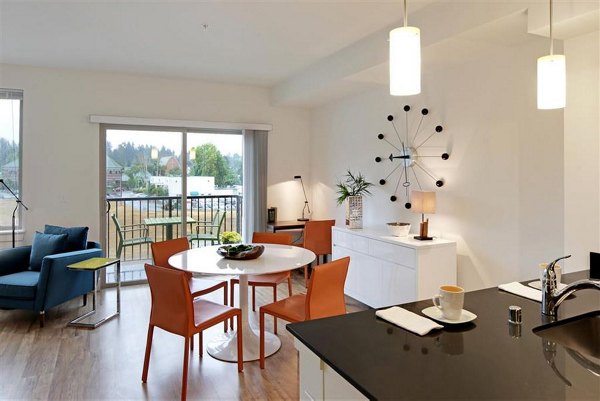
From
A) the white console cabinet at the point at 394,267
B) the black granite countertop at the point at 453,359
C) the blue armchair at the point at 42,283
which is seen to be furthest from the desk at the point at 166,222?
the black granite countertop at the point at 453,359

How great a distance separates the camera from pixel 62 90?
4.72m

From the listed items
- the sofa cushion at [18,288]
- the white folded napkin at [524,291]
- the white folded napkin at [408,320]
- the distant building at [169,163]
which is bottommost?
the sofa cushion at [18,288]

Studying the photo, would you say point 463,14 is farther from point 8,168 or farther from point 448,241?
point 8,168

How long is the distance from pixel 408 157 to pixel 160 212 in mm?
3342

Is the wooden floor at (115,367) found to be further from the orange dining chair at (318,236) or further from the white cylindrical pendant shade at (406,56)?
the white cylindrical pendant shade at (406,56)

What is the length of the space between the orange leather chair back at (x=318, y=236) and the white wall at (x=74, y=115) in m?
2.15

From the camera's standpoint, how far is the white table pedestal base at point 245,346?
3008 mm

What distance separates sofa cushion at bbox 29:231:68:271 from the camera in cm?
402

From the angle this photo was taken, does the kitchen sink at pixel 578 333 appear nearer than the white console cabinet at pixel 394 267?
Yes

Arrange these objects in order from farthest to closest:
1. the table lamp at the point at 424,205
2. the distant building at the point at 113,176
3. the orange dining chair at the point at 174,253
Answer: the distant building at the point at 113,176
the table lamp at the point at 424,205
the orange dining chair at the point at 174,253

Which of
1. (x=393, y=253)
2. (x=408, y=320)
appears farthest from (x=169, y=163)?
(x=408, y=320)

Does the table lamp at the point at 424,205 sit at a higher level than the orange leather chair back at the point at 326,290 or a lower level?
higher

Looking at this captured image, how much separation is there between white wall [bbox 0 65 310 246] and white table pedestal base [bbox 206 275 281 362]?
2.66 m

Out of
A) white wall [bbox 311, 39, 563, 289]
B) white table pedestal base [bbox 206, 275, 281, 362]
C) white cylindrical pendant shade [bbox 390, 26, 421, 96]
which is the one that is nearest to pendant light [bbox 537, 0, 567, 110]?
white cylindrical pendant shade [bbox 390, 26, 421, 96]
